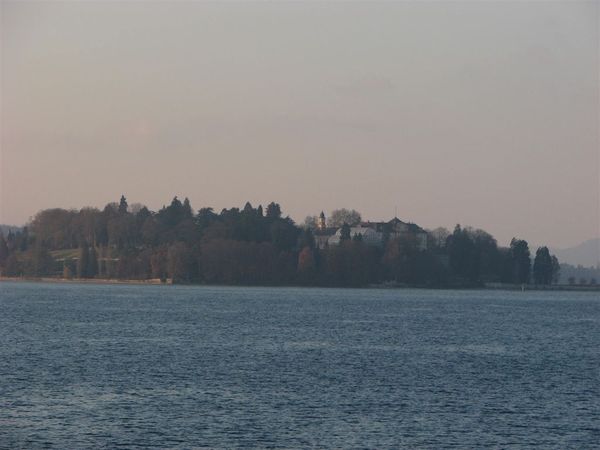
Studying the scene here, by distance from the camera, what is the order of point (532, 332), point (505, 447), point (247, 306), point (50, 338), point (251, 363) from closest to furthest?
point (505, 447)
point (251, 363)
point (50, 338)
point (532, 332)
point (247, 306)

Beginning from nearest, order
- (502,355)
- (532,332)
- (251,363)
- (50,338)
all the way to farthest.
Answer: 1. (251,363)
2. (502,355)
3. (50,338)
4. (532,332)

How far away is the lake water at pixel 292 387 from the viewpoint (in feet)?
150

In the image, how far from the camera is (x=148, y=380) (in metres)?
60.2

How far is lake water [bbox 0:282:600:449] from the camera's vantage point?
45.6 m

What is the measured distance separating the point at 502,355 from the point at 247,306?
80.9m

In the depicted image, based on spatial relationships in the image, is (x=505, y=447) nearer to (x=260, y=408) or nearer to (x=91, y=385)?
(x=260, y=408)

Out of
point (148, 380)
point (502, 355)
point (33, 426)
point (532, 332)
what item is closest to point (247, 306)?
point (532, 332)

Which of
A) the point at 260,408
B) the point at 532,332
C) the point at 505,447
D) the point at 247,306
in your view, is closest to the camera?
the point at 505,447

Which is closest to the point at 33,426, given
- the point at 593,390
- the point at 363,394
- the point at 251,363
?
→ the point at 363,394

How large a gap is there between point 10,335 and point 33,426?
155 ft

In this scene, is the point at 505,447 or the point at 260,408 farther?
the point at 260,408

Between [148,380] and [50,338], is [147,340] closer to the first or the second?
[50,338]

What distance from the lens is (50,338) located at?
87.9 m

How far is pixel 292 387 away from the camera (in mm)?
58938
